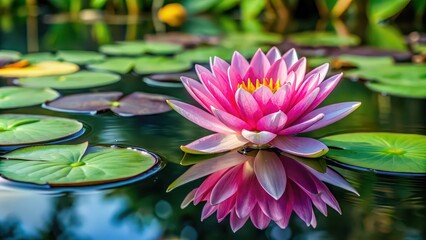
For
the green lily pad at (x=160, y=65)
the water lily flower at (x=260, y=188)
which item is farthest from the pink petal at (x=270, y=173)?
the green lily pad at (x=160, y=65)

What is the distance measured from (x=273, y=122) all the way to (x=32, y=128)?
44cm

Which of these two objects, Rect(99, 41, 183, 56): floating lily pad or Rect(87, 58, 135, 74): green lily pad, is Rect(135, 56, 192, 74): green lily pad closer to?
Rect(87, 58, 135, 74): green lily pad

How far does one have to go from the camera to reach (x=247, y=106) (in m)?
0.89

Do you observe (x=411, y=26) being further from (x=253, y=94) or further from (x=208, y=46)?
(x=253, y=94)

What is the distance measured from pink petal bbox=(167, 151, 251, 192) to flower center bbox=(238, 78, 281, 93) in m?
0.10

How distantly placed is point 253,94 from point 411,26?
2.87 meters

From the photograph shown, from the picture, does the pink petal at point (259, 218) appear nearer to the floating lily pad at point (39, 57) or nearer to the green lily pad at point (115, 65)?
the green lily pad at point (115, 65)

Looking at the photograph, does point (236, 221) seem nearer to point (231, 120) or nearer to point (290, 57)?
point (231, 120)

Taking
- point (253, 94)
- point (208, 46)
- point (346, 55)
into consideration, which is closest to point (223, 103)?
point (253, 94)

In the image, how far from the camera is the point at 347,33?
116 inches

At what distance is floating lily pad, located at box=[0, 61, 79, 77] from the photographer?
1.72 metres

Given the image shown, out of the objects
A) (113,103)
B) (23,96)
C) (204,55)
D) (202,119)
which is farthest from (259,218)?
(204,55)

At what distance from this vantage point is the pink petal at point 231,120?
90 cm

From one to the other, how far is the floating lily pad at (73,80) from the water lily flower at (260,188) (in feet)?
2.35
